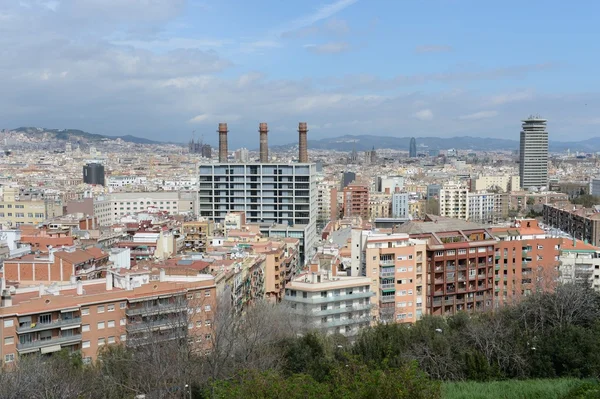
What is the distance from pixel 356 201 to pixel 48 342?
37.9 metres

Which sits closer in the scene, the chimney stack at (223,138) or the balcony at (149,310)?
the balcony at (149,310)

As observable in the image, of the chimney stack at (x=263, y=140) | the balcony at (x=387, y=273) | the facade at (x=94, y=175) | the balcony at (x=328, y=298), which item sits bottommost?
the balcony at (x=328, y=298)

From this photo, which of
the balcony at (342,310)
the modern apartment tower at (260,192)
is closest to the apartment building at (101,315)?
the balcony at (342,310)

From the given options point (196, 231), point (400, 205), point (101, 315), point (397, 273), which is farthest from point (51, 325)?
point (400, 205)

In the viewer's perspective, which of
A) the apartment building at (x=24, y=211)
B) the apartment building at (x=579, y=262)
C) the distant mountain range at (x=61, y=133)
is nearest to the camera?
the apartment building at (x=579, y=262)

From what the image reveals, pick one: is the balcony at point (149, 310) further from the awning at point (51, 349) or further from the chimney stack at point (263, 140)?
the chimney stack at point (263, 140)

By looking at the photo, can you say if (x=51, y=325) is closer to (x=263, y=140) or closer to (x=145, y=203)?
(x=263, y=140)

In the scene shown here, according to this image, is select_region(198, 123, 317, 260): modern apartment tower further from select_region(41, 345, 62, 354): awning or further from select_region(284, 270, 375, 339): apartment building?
select_region(41, 345, 62, 354): awning

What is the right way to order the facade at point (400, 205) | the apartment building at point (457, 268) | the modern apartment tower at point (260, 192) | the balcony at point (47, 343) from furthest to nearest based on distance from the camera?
the facade at point (400, 205) < the modern apartment tower at point (260, 192) < the apartment building at point (457, 268) < the balcony at point (47, 343)

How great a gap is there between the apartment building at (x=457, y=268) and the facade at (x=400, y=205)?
102 feet

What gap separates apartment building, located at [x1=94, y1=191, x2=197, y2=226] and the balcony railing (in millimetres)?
32839

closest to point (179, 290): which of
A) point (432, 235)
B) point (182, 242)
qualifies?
point (432, 235)

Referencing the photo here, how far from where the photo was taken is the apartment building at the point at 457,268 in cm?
1875

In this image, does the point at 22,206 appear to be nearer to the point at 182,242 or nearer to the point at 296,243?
the point at 182,242
